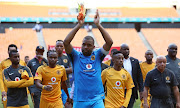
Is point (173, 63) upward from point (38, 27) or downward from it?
downward

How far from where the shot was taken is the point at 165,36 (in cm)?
3894

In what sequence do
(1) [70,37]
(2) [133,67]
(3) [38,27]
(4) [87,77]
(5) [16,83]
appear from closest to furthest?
(1) [70,37]
(4) [87,77]
(5) [16,83]
(2) [133,67]
(3) [38,27]

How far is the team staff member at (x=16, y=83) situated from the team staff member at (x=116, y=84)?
176cm

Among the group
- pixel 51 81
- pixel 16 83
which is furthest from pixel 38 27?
pixel 16 83

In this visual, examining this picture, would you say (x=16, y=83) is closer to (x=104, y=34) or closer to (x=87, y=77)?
(x=87, y=77)

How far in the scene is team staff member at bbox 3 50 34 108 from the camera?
639 centimetres

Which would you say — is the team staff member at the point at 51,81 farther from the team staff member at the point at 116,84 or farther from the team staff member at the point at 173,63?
the team staff member at the point at 173,63

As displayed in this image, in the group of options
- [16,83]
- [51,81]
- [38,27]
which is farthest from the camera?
[38,27]

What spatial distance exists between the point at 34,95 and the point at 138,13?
3697cm

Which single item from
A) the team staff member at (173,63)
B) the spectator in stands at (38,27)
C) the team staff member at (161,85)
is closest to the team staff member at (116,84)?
the team staff member at (161,85)

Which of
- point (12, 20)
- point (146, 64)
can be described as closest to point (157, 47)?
point (12, 20)

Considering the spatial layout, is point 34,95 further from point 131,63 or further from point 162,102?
point 162,102

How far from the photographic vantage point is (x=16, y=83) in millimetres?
6348

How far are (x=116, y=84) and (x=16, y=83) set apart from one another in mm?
2219
